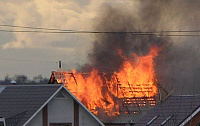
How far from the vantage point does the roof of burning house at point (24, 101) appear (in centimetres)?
3256

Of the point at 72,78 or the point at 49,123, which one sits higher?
the point at 72,78

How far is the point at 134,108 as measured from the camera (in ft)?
154

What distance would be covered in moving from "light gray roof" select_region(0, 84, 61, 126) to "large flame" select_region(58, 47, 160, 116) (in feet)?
37.7

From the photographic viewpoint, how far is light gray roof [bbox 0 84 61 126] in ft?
107

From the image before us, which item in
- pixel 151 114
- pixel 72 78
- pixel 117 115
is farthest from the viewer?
pixel 72 78

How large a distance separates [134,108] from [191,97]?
16.2 m

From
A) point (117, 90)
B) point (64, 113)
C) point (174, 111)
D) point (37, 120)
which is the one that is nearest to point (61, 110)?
point (64, 113)

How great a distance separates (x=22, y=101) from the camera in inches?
1344

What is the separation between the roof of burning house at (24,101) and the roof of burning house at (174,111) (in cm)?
338

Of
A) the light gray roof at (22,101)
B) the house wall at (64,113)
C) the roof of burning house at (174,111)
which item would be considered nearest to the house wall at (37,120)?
the house wall at (64,113)

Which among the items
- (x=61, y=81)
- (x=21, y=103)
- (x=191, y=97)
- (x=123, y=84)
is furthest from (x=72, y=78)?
(x=191, y=97)

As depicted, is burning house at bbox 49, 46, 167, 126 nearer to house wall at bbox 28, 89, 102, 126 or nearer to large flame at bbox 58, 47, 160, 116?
large flame at bbox 58, 47, 160, 116

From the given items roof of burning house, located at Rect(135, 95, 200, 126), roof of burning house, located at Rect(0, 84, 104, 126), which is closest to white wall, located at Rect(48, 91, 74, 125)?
roof of burning house, located at Rect(0, 84, 104, 126)

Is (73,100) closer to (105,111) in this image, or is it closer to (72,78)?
(105,111)
